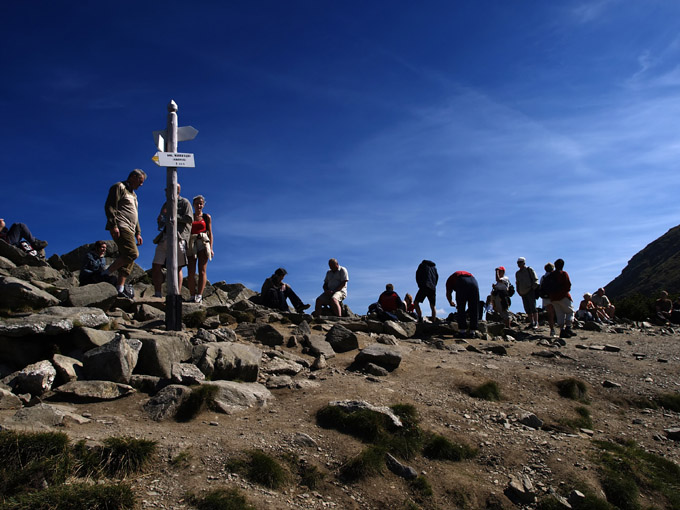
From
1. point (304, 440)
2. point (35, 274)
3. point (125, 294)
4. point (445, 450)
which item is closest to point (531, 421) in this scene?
point (445, 450)

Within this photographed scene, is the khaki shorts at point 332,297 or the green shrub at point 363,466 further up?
the khaki shorts at point 332,297

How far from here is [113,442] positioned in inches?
210

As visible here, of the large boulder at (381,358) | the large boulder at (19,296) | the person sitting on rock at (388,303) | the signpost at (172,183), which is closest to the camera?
A: the large boulder at (19,296)

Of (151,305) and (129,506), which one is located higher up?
(151,305)

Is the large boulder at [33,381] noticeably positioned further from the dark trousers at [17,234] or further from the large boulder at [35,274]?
the dark trousers at [17,234]

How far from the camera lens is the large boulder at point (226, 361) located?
26.0 ft

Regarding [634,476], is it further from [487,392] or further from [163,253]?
[163,253]

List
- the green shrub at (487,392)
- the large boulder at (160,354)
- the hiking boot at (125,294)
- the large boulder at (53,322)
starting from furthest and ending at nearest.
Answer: the hiking boot at (125,294) < the green shrub at (487,392) < the large boulder at (160,354) < the large boulder at (53,322)

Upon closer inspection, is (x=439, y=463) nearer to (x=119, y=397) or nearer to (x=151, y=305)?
(x=119, y=397)

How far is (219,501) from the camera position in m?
4.91

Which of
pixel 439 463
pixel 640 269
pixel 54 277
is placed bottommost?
pixel 439 463

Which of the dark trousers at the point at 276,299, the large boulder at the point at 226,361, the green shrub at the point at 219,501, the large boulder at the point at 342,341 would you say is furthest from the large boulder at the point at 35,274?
the green shrub at the point at 219,501

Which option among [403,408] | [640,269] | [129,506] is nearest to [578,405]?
[403,408]

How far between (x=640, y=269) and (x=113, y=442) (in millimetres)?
108137
